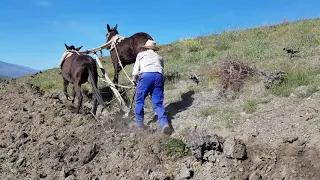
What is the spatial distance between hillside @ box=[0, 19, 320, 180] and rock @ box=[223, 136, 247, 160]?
16mm

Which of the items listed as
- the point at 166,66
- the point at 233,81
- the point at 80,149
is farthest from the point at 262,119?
the point at 166,66

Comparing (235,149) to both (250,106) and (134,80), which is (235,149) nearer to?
(250,106)

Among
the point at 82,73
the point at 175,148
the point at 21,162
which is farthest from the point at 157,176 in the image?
the point at 82,73

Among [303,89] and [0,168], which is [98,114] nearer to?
[0,168]

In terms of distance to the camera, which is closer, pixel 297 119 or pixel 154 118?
pixel 297 119

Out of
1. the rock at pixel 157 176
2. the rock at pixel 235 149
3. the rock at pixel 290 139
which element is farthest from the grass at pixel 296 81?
the rock at pixel 157 176

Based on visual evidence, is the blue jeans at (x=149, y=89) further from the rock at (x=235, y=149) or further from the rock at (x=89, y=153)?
the rock at (x=235, y=149)

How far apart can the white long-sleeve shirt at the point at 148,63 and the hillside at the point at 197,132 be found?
1103 millimetres

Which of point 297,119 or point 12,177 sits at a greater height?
point 297,119

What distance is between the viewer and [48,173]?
273 inches

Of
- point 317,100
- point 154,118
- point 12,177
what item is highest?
point 317,100

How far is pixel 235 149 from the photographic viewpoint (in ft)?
19.4

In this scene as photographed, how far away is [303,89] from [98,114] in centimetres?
461

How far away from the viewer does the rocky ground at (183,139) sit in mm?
5816
